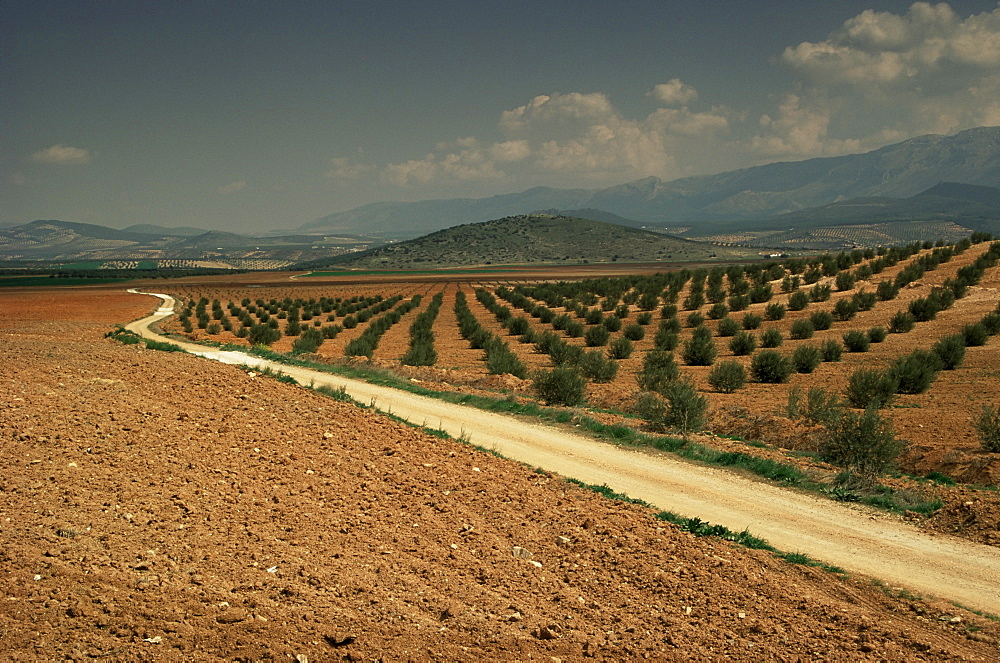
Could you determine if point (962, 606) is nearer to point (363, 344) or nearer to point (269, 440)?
point (269, 440)

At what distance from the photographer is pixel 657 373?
21.6 metres

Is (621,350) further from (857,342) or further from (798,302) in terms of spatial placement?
(798,302)

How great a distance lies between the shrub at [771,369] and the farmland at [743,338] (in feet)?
0.93

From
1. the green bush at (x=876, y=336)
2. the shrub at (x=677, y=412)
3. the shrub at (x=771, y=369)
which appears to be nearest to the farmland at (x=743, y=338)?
the green bush at (x=876, y=336)

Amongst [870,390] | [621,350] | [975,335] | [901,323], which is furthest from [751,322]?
[870,390]

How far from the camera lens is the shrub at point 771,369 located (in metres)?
23.4

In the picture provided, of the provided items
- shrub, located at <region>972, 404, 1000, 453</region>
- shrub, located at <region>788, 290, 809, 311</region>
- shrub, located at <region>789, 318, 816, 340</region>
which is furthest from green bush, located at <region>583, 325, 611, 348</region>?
shrub, located at <region>972, 404, 1000, 453</region>

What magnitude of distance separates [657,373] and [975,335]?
49.0 feet

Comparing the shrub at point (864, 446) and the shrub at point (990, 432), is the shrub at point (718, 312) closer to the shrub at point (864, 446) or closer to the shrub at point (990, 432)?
the shrub at point (990, 432)

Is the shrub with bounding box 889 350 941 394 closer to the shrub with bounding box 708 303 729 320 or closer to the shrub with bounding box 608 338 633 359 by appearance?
the shrub with bounding box 608 338 633 359

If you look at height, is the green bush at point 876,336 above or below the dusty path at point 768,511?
below

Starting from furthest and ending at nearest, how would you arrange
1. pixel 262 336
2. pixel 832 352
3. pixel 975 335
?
pixel 262 336
pixel 832 352
pixel 975 335

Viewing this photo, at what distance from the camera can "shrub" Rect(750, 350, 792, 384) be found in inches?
923

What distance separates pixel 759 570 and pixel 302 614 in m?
4.82
